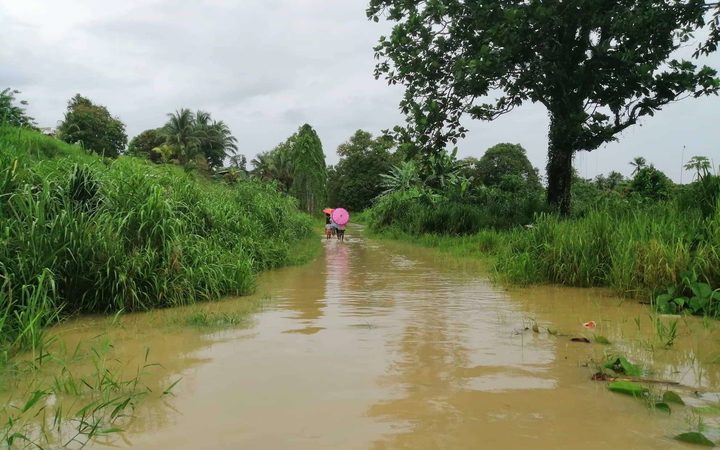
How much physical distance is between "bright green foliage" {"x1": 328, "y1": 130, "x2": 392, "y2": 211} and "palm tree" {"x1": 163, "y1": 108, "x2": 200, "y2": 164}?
1546cm

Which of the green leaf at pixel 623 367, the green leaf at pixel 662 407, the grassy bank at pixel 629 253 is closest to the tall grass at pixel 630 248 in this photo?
the grassy bank at pixel 629 253

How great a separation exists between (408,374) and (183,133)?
5268 cm

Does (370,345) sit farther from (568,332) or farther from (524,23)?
(524,23)

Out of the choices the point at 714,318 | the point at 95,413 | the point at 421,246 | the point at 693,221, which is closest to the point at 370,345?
the point at 95,413

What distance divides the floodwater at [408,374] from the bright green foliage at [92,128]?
37884mm

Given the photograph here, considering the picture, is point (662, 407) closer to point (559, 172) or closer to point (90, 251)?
point (90, 251)

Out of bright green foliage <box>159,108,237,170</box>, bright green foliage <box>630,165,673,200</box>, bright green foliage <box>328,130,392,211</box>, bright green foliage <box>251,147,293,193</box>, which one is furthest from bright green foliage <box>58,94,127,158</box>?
bright green foliage <box>630,165,673,200</box>

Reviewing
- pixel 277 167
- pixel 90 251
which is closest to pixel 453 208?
pixel 90 251

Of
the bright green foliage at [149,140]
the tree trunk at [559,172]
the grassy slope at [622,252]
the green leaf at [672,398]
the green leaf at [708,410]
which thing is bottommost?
the green leaf at [708,410]

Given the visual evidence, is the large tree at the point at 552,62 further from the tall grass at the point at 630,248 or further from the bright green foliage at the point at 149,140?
the bright green foliage at the point at 149,140

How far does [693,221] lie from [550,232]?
2.26m

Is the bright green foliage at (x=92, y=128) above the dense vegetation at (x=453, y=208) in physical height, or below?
above

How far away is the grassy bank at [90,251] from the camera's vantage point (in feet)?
15.9

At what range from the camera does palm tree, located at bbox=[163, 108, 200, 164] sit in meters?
50.3
